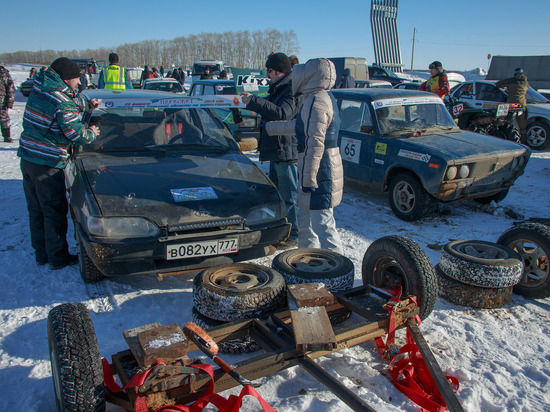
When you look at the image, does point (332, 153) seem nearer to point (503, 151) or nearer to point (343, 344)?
Answer: point (343, 344)

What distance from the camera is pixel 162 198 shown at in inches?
136

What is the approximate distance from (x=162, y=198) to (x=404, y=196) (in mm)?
3766

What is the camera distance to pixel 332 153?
12.5 feet

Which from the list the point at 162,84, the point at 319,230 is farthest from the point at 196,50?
the point at 319,230

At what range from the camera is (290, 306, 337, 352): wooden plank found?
221 centimetres

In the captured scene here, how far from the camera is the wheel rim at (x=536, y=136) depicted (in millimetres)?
11148

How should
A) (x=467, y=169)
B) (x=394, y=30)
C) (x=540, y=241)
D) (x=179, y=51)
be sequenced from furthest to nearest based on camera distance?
(x=179, y=51) < (x=394, y=30) < (x=467, y=169) < (x=540, y=241)

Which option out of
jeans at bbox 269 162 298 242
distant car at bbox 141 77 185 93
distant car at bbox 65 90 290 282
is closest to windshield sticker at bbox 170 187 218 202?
distant car at bbox 65 90 290 282

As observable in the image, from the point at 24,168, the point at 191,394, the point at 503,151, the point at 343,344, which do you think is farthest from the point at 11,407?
the point at 503,151

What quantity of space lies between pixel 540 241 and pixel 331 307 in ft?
6.73

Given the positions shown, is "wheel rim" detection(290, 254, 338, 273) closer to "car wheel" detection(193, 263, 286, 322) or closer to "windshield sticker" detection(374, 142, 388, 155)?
"car wheel" detection(193, 263, 286, 322)

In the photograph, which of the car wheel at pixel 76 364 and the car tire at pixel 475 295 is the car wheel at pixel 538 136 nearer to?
the car tire at pixel 475 295

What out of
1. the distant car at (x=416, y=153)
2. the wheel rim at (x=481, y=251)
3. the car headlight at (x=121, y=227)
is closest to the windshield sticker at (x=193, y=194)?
the car headlight at (x=121, y=227)

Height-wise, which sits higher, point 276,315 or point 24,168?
point 24,168
